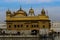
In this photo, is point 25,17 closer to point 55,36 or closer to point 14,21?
point 14,21

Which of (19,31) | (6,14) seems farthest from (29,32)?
(6,14)

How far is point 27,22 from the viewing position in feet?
189

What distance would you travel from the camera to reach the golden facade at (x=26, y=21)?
56.4 metres

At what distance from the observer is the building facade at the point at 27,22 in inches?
2217

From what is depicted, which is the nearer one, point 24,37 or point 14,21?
→ point 24,37

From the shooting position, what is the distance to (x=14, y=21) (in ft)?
188

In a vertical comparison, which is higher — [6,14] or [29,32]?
[6,14]

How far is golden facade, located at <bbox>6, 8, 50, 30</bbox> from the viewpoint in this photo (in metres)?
56.4

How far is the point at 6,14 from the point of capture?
58781mm

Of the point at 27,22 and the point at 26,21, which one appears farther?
the point at 27,22

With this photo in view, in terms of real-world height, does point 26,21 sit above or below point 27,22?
above

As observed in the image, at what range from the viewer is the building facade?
185 ft

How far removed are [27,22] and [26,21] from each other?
459mm

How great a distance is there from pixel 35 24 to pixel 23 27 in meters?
2.71
